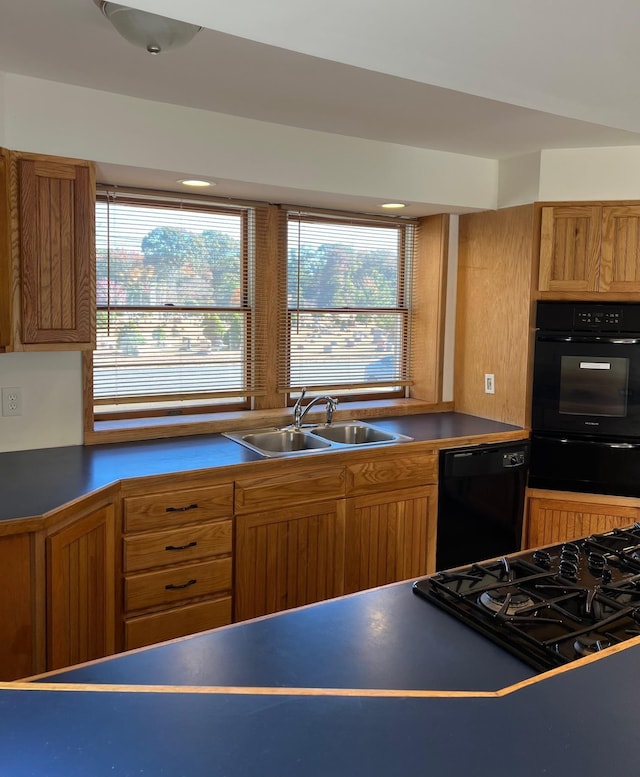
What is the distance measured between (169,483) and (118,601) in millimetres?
467

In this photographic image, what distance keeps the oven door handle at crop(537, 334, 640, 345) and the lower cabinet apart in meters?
0.80

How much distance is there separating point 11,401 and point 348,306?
1880 millimetres

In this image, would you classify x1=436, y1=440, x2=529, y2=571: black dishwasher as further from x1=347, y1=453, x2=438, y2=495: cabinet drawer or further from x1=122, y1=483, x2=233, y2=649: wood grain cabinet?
x1=122, y1=483, x2=233, y2=649: wood grain cabinet

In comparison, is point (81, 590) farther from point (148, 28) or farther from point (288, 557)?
point (148, 28)

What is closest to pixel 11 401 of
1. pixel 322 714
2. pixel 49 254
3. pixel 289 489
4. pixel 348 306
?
pixel 49 254

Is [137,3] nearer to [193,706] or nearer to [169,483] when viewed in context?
[193,706]

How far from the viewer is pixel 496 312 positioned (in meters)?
3.83

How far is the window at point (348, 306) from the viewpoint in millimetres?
3744

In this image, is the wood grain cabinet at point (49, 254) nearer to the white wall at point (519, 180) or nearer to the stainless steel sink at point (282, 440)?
the stainless steel sink at point (282, 440)

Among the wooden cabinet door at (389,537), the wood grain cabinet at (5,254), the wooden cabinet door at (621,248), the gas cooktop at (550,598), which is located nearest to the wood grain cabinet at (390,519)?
the wooden cabinet door at (389,537)

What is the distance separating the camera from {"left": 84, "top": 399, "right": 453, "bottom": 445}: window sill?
10.2 feet

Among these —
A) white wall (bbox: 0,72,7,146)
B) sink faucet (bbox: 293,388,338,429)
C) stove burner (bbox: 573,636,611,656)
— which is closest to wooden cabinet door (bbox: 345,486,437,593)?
sink faucet (bbox: 293,388,338,429)

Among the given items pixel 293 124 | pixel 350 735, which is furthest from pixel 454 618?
pixel 293 124

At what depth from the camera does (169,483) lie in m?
2.59
